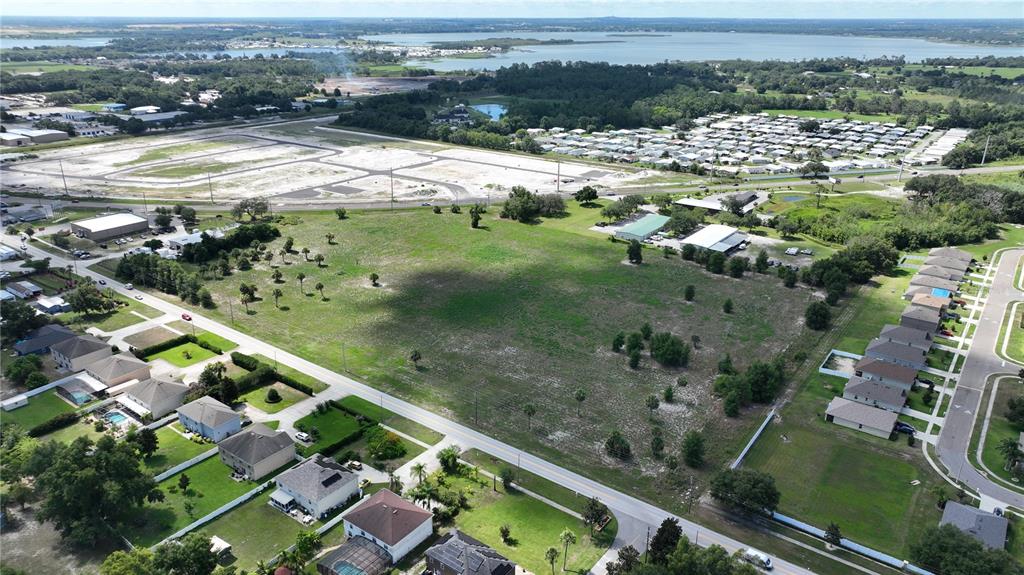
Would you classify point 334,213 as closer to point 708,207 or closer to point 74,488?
point 708,207

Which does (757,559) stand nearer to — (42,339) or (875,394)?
(875,394)

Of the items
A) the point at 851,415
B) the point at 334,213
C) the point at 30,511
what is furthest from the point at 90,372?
the point at 851,415

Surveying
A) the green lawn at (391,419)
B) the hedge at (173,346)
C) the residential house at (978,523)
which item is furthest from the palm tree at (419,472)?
the residential house at (978,523)

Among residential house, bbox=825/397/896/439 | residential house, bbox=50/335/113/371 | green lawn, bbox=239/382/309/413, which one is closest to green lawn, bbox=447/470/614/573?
green lawn, bbox=239/382/309/413

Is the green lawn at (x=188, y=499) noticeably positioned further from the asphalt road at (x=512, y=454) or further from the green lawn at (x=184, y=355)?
the green lawn at (x=184, y=355)

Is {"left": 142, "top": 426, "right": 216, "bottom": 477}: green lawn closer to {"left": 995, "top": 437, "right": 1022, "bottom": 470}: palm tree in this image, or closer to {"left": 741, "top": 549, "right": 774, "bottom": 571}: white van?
{"left": 741, "top": 549, "right": 774, "bottom": 571}: white van
